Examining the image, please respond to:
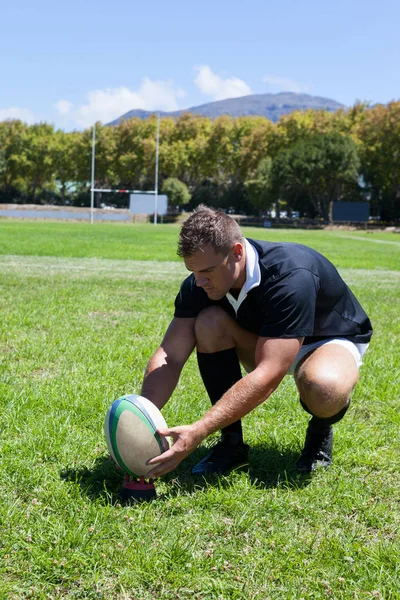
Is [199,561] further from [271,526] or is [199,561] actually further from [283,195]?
[283,195]

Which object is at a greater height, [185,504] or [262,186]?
[262,186]

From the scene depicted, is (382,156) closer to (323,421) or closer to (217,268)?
(323,421)

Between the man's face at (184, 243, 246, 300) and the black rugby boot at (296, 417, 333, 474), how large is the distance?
1022 mm

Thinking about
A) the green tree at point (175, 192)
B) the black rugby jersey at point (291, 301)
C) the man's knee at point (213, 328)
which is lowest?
the man's knee at point (213, 328)

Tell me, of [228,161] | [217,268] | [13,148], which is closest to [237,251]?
[217,268]

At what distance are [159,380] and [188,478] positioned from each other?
580 millimetres

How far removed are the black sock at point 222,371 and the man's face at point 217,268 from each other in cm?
52

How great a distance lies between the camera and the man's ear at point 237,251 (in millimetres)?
3447

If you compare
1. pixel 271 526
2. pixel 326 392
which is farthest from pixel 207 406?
pixel 271 526

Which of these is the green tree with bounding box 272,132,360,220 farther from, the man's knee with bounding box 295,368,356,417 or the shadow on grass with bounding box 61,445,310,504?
the man's knee with bounding box 295,368,356,417

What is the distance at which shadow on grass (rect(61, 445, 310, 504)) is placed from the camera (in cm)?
356

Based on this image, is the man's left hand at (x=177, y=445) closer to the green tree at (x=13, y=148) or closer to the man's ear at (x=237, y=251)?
the man's ear at (x=237, y=251)

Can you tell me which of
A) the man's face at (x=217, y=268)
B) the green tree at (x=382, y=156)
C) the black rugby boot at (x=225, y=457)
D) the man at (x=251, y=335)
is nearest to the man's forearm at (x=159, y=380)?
the man at (x=251, y=335)

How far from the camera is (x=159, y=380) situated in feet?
12.7
